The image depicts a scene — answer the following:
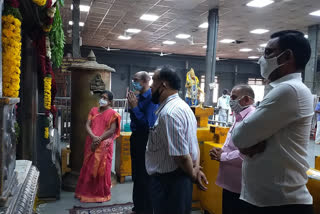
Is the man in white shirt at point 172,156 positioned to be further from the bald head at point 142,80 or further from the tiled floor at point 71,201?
the tiled floor at point 71,201

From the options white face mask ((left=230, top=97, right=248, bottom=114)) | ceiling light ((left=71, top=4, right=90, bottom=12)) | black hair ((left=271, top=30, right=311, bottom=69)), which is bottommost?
white face mask ((left=230, top=97, right=248, bottom=114))

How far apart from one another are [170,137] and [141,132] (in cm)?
130

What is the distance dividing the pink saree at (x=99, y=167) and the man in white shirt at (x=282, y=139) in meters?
2.73

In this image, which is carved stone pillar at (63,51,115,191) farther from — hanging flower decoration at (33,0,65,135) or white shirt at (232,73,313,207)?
white shirt at (232,73,313,207)

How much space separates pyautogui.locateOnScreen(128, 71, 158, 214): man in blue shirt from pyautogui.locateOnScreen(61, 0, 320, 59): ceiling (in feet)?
19.6

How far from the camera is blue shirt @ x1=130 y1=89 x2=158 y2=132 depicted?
300 centimetres

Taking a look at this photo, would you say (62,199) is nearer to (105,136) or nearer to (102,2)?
(105,136)

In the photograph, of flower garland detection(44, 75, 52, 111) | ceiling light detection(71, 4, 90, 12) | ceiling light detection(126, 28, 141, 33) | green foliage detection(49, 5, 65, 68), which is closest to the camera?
green foliage detection(49, 5, 65, 68)

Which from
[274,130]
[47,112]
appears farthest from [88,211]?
[274,130]

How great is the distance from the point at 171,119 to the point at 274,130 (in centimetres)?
71

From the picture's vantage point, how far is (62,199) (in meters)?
3.92

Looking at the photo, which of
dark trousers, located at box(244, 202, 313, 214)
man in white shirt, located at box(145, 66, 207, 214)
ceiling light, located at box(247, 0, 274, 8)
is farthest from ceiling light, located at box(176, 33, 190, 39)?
dark trousers, located at box(244, 202, 313, 214)

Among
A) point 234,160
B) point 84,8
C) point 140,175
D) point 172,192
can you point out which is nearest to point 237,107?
point 234,160

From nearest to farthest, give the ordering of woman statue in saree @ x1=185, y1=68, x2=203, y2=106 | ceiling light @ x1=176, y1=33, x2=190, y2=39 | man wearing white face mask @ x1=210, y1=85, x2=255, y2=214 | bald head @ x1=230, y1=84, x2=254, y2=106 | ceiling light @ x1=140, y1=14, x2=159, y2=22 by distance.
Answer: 1. man wearing white face mask @ x1=210, y1=85, x2=255, y2=214
2. bald head @ x1=230, y1=84, x2=254, y2=106
3. woman statue in saree @ x1=185, y1=68, x2=203, y2=106
4. ceiling light @ x1=140, y1=14, x2=159, y2=22
5. ceiling light @ x1=176, y1=33, x2=190, y2=39
